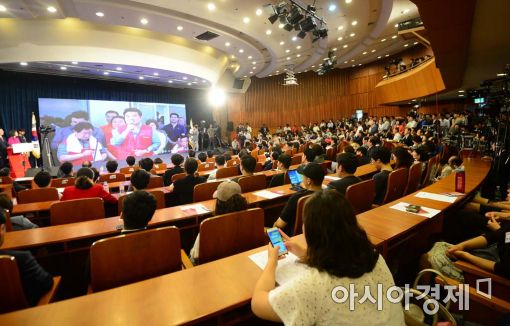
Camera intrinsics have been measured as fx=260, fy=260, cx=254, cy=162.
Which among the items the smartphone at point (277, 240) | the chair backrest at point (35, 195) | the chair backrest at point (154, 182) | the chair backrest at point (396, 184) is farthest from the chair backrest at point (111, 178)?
the chair backrest at point (396, 184)

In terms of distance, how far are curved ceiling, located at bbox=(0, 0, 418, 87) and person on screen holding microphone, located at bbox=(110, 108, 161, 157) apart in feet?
11.7

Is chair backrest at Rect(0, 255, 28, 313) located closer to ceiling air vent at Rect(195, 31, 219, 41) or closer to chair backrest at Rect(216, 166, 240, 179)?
chair backrest at Rect(216, 166, 240, 179)

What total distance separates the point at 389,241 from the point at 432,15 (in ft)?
12.8

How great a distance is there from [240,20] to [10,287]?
828 centimetres

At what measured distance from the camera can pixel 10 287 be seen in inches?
54.3

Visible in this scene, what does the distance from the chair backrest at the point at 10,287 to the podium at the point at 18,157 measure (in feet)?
28.6

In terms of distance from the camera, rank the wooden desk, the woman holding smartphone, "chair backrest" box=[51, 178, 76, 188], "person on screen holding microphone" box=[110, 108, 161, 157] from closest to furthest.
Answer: the woman holding smartphone → the wooden desk → "chair backrest" box=[51, 178, 76, 188] → "person on screen holding microphone" box=[110, 108, 161, 157]

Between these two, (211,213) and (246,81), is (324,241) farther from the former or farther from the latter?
(246,81)

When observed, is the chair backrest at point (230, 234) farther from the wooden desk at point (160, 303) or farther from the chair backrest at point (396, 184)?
the chair backrest at point (396, 184)

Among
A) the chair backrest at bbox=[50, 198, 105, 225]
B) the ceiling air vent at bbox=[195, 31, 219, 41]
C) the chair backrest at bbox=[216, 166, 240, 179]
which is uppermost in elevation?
the ceiling air vent at bbox=[195, 31, 219, 41]

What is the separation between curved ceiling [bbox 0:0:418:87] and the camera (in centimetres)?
649

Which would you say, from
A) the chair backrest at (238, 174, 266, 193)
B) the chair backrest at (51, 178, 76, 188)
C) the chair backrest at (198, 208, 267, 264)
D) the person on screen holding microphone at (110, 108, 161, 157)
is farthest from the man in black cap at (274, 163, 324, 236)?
the person on screen holding microphone at (110, 108, 161, 157)

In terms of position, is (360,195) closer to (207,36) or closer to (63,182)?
(63,182)

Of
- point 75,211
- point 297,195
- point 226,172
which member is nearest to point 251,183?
point 226,172
